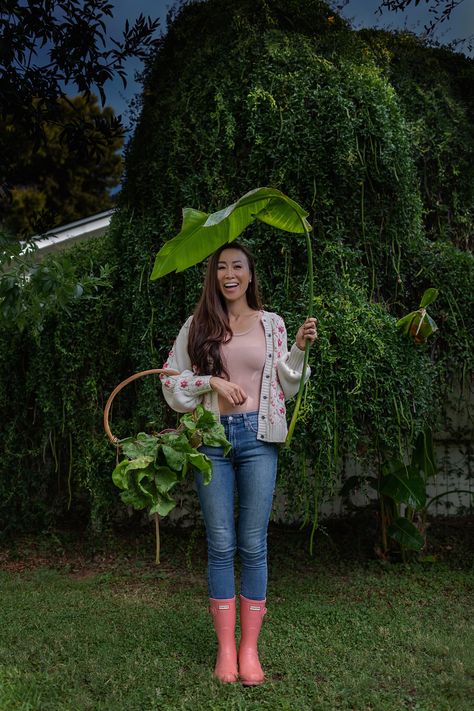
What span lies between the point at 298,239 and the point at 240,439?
1937 mm

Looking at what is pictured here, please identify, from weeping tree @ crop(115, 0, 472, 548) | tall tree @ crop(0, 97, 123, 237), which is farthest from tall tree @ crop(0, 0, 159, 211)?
tall tree @ crop(0, 97, 123, 237)

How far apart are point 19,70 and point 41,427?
2.61 metres

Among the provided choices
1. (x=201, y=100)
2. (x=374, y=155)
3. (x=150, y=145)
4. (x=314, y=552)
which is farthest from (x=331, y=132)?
(x=314, y=552)

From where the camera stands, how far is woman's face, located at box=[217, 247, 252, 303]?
3033 mm

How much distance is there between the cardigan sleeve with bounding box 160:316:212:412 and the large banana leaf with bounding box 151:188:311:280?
365mm

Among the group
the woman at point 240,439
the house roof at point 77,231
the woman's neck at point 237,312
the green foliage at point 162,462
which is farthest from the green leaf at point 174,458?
the house roof at point 77,231

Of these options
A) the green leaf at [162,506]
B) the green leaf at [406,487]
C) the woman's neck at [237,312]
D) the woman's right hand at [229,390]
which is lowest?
the green leaf at [406,487]

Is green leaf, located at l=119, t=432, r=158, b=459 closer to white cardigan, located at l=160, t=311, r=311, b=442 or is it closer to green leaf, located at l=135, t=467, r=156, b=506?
green leaf, located at l=135, t=467, r=156, b=506

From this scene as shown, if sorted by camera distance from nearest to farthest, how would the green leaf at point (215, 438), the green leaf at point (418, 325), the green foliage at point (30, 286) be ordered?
the green leaf at point (215, 438) → the green foliage at point (30, 286) → the green leaf at point (418, 325)

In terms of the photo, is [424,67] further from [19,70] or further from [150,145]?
[19,70]

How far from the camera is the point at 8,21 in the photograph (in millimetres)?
4273

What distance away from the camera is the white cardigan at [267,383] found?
9.50 feet

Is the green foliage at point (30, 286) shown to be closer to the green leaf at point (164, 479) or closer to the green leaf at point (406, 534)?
the green leaf at point (164, 479)

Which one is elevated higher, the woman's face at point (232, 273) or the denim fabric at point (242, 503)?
the woman's face at point (232, 273)
